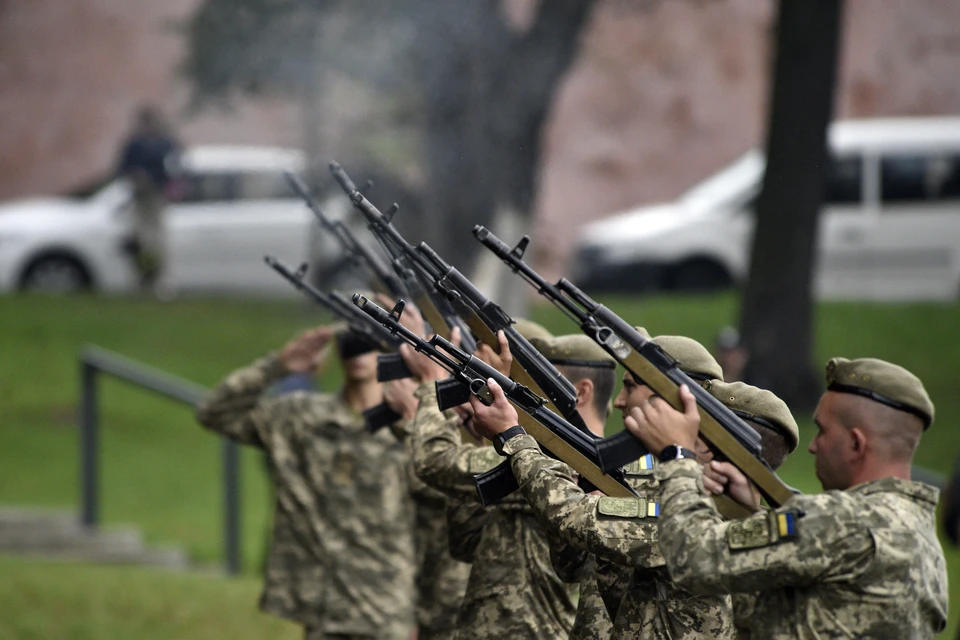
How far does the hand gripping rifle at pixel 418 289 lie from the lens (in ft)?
16.1

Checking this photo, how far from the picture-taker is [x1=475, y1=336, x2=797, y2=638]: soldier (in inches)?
154

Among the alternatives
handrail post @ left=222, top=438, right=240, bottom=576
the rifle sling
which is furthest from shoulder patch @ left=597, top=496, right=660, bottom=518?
handrail post @ left=222, top=438, right=240, bottom=576

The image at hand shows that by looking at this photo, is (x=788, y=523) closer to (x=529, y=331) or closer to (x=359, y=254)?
(x=529, y=331)

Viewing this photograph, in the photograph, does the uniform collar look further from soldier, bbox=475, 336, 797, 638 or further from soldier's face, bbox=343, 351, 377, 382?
soldier's face, bbox=343, 351, 377, 382

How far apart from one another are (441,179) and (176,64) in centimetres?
1227

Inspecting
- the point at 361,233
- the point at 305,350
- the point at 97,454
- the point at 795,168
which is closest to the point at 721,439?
the point at 305,350

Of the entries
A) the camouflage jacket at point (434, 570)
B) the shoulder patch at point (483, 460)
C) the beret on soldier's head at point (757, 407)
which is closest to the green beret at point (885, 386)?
the beret on soldier's head at point (757, 407)

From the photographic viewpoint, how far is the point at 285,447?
6.47 m

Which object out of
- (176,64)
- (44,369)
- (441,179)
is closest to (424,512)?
(441,179)

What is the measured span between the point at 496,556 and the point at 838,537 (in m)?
1.60

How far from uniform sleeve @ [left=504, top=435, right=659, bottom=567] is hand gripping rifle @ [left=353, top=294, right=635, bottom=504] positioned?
2.1 inches

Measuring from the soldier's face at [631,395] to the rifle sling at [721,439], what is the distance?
0.94 ft

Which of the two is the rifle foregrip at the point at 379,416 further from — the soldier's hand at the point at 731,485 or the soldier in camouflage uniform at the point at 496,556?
the soldier's hand at the point at 731,485

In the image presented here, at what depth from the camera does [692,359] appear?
165 inches
